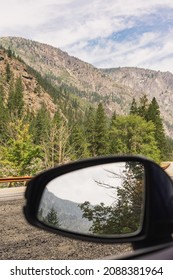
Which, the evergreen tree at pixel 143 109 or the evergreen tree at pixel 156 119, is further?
the evergreen tree at pixel 143 109

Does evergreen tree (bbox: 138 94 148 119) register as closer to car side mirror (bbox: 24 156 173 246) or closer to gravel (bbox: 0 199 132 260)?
gravel (bbox: 0 199 132 260)

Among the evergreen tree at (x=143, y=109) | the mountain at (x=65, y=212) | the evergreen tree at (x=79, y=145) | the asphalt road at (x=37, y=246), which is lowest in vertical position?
the evergreen tree at (x=79, y=145)

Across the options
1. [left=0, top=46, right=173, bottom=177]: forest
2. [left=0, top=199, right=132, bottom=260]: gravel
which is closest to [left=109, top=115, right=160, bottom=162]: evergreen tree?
[left=0, top=46, right=173, bottom=177]: forest

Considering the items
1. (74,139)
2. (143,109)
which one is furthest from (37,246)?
(74,139)

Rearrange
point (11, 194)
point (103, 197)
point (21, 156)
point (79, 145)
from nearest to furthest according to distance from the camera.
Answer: point (103, 197) → point (11, 194) → point (21, 156) → point (79, 145)

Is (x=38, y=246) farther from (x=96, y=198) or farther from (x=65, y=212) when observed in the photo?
(x=96, y=198)

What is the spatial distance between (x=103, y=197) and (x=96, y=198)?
1.0 inches

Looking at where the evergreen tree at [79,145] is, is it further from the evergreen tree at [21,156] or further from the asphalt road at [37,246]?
the asphalt road at [37,246]

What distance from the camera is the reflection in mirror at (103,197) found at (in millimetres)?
1552

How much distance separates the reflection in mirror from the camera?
1.55 metres

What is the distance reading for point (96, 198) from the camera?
5.12 ft

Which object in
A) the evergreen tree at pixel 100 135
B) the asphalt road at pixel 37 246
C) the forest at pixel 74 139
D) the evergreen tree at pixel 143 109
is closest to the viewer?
the asphalt road at pixel 37 246

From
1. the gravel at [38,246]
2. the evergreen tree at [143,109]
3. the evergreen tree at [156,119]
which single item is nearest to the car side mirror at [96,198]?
the gravel at [38,246]
